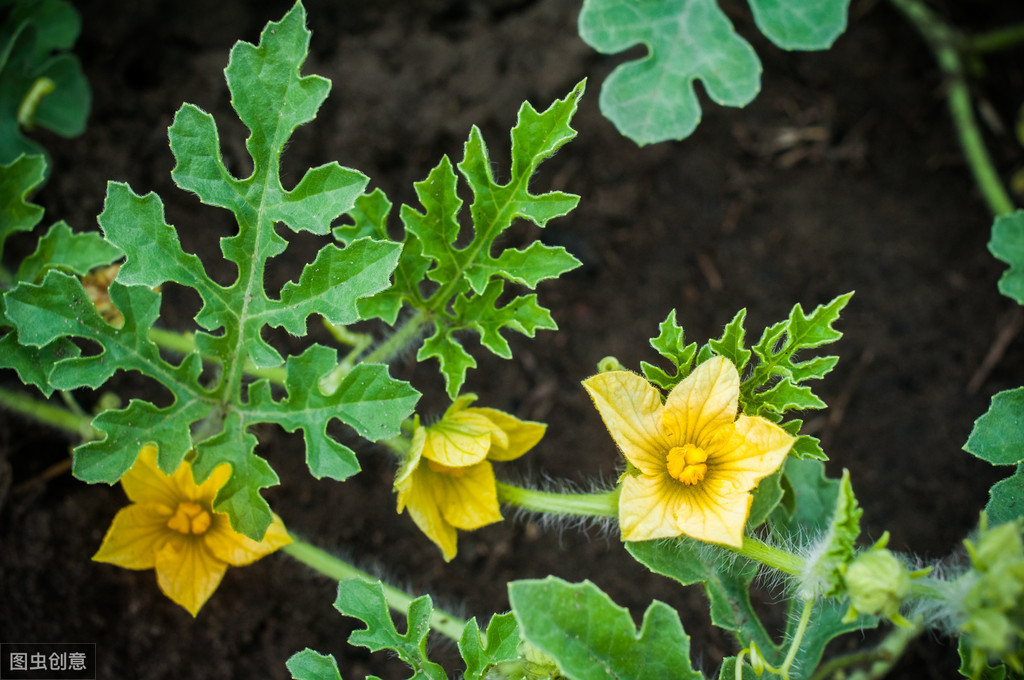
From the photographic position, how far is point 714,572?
6.64ft

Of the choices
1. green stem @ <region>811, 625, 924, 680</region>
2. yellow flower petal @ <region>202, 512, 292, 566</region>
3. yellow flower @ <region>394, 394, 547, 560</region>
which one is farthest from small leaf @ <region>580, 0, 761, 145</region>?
green stem @ <region>811, 625, 924, 680</region>

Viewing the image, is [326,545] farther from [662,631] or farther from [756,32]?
[756,32]

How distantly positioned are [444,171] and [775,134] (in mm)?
1698

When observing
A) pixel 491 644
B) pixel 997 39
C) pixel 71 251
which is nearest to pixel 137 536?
pixel 71 251

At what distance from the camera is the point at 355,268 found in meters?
1.92

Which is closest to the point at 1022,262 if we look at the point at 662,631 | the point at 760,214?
the point at 760,214

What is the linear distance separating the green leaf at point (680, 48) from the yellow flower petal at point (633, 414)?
2.58 ft

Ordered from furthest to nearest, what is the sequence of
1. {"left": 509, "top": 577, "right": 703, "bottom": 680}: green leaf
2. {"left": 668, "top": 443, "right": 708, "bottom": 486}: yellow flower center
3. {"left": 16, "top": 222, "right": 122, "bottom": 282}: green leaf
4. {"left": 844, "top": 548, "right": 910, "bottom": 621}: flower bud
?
{"left": 16, "top": 222, "right": 122, "bottom": 282}: green leaf < {"left": 668, "top": 443, "right": 708, "bottom": 486}: yellow flower center < {"left": 509, "top": 577, "right": 703, "bottom": 680}: green leaf < {"left": 844, "top": 548, "right": 910, "bottom": 621}: flower bud

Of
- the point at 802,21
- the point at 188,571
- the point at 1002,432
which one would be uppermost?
the point at 802,21

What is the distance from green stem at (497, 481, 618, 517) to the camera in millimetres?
2012

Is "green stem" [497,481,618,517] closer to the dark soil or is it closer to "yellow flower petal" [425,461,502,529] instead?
"yellow flower petal" [425,461,502,529]

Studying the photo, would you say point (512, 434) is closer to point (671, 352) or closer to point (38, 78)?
point (671, 352)

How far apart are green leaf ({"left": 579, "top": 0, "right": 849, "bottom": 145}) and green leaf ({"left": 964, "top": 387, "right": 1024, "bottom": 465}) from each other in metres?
1.01

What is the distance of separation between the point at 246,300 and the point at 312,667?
856mm
